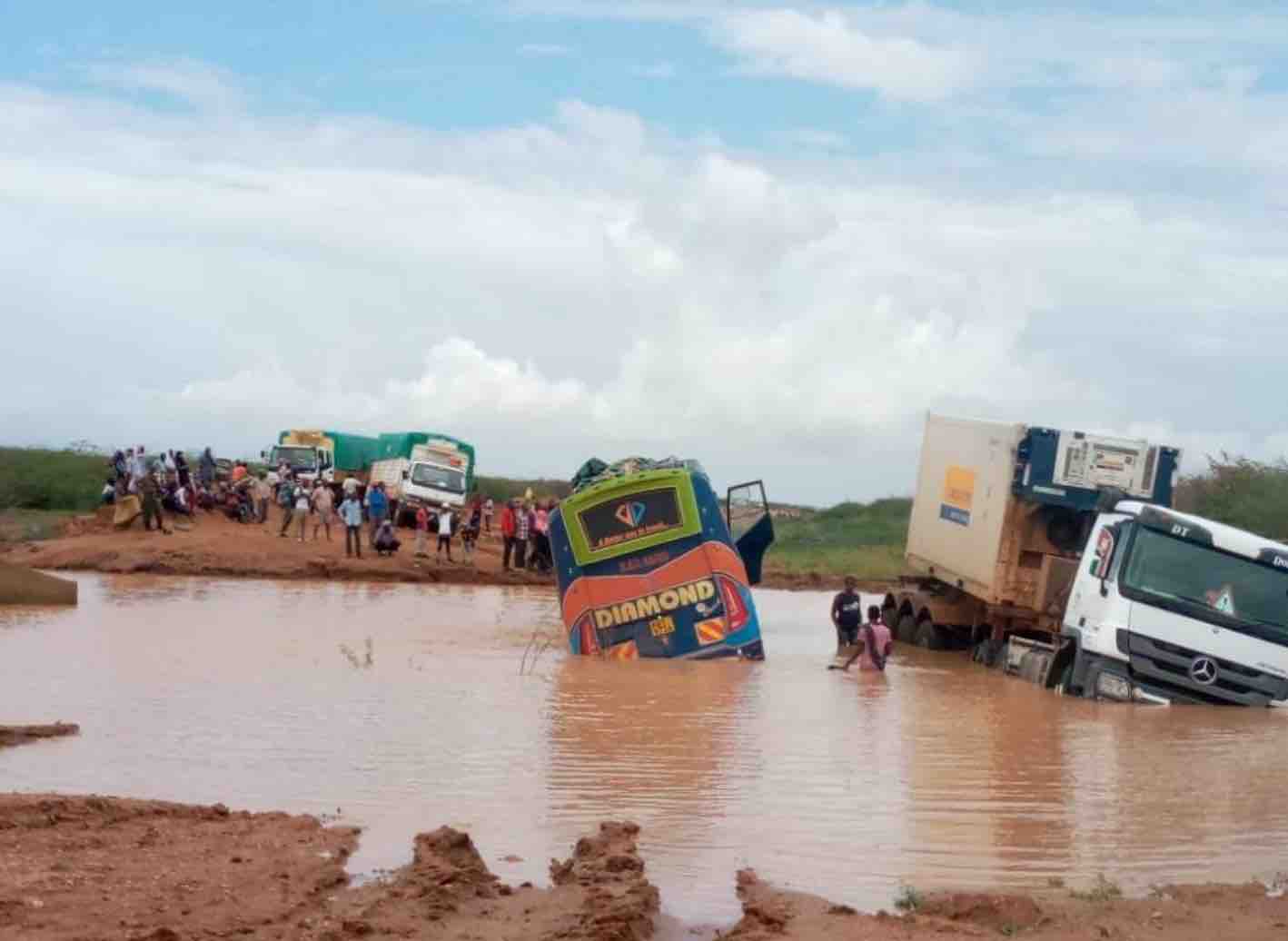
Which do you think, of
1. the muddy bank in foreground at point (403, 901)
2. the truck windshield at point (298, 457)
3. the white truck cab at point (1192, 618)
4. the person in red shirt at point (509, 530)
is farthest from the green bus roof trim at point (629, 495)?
the truck windshield at point (298, 457)

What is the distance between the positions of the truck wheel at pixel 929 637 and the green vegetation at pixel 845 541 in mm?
9026

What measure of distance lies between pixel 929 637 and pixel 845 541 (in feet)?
117

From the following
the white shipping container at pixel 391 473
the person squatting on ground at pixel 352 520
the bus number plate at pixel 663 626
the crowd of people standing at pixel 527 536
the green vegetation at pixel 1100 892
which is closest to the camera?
the green vegetation at pixel 1100 892

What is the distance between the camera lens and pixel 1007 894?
7852mm

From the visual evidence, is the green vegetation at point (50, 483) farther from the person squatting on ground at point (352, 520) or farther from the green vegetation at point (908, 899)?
the green vegetation at point (908, 899)

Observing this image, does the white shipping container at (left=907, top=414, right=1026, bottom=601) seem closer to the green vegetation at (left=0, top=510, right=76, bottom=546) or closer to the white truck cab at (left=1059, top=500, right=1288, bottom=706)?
the white truck cab at (left=1059, top=500, right=1288, bottom=706)

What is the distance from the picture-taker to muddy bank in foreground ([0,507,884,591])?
33.6 m

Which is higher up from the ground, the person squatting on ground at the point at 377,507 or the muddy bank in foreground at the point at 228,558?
the person squatting on ground at the point at 377,507

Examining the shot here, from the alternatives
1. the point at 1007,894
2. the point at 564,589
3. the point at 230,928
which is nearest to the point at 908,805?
the point at 1007,894

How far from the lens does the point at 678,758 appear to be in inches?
491

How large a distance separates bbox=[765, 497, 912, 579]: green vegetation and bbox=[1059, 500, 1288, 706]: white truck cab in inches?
692

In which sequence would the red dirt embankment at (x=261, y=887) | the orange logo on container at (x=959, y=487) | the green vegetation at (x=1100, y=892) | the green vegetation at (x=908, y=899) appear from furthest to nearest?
the orange logo on container at (x=959, y=487)
the green vegetation at (x=1100, y=892)
the green vegetation at (x=908, y=899)
the red dirt embankment at (x=261, y=887)

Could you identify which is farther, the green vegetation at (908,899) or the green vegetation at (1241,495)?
the green vegetation at (1241,495)

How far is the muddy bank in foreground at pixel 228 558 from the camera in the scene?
110ft
